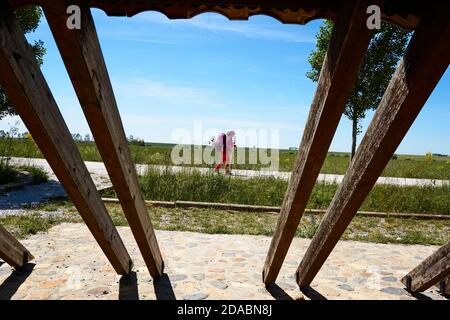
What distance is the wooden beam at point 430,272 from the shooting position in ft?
11.5

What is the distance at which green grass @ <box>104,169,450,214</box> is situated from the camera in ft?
30.9

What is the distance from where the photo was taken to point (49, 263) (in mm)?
4742

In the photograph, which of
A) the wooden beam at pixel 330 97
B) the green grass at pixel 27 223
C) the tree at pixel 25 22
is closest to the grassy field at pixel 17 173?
the tree at pixel 25 22

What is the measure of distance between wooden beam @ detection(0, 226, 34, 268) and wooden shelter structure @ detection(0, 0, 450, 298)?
1605 mm

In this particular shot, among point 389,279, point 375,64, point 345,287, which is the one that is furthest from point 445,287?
point 375,64

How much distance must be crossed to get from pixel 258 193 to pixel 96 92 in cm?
813

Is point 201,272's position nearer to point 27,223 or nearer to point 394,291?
point 394,291

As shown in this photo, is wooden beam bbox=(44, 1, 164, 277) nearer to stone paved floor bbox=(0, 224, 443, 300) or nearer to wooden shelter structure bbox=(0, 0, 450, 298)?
wooden shelter structure bbox=(0, 0, 450, 298)

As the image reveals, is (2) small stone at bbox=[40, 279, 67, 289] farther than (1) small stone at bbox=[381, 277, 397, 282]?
No

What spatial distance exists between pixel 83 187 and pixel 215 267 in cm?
266

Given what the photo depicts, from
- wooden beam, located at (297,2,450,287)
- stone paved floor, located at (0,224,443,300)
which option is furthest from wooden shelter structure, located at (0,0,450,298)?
stone paved floor, located at (0,224,443,300)

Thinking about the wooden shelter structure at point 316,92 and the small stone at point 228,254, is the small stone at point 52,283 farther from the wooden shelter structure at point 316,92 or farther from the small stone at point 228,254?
the small stone at point 228,254

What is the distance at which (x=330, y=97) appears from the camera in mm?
2004

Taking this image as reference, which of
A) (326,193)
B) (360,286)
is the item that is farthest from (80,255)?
(326,193)
